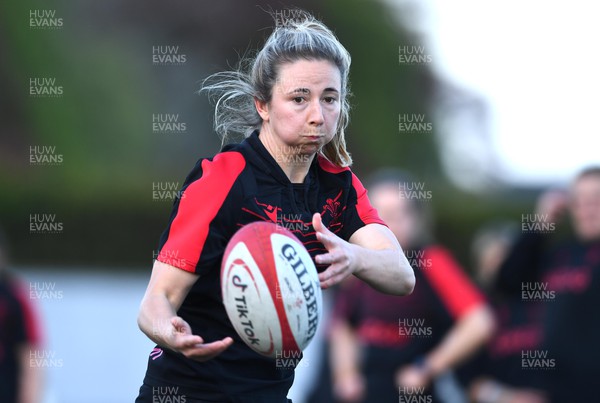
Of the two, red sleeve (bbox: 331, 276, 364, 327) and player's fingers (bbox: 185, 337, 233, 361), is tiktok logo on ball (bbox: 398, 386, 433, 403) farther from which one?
player's fingers (bbox: 185, 337, 233, 361)

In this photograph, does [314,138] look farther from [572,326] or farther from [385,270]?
[572,326]

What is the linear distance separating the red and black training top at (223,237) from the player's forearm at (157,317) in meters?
0.15

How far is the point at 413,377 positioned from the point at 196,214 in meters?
3.93

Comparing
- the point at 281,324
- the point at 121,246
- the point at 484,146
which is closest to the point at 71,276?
the point at 121,246

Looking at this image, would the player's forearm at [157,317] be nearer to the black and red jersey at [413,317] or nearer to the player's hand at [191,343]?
the player's hand at [191,343]

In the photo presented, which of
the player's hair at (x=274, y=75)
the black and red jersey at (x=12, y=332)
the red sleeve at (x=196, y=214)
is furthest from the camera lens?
the black and red jersey at (x=12, y=332)

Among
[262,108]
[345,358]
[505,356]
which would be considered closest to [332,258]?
[262,108]

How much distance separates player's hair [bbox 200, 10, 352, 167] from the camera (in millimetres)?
3723

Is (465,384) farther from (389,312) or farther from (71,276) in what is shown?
(71,276)

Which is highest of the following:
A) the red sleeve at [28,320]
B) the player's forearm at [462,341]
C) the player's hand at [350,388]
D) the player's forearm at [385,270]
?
the player's forearm at [385,270]

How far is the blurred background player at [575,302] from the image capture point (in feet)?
22.4

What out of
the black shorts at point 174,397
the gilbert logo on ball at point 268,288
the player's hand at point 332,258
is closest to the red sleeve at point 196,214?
the gilbert logo on ball at point 268,288

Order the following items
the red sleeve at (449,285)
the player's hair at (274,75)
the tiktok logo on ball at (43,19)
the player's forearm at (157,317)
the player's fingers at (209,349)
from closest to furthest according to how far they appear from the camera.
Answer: the player's fingers at (209,349)
the player's forearm at (157,317)
the player's hair at (274,75)
the red sleeve at (449,285)
the tiktok logo on ball at (43,19)

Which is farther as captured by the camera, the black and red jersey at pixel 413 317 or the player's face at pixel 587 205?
the black and red jersey at pixel 413 317
